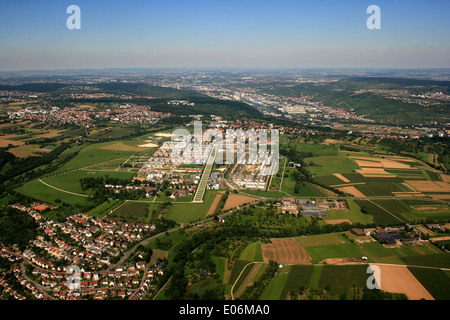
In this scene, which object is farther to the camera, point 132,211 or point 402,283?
point 132,211

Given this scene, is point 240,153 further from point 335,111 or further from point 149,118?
point 335,111

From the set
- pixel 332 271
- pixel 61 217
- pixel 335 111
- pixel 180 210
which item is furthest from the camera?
pixel 335 111

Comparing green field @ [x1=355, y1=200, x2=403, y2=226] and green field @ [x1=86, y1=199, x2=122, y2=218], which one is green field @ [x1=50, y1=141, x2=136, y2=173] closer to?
green field @ [x1=86, y1=199, x2=122, y2=218]

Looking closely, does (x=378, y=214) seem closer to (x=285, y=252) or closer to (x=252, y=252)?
(x=285, y=252)

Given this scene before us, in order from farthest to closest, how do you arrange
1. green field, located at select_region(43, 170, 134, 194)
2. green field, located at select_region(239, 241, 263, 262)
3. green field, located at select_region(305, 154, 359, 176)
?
green field, located at select_region(305, 154, 359, 176), green field, located at select_region(43, 170, 134, 194), green field, located at select_region(239, 241, 263, 262)

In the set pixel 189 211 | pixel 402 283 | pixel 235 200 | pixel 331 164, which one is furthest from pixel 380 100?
pixel 402 283

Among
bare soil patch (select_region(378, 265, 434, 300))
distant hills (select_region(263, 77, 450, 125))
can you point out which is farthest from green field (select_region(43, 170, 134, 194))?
distant hills (select_region(263, 77, 450, 125))

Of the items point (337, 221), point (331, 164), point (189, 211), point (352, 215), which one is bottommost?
point (337, 221)
